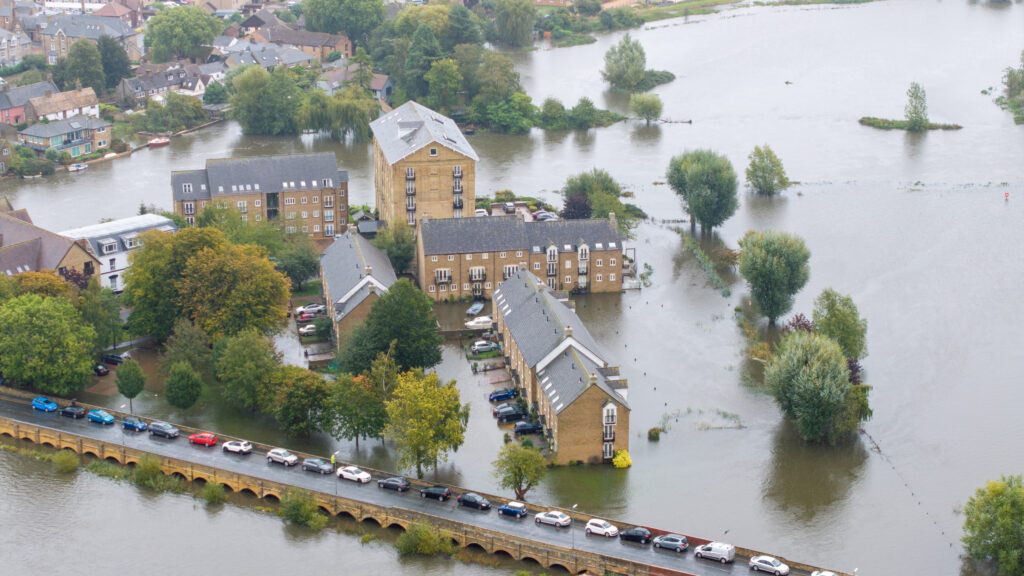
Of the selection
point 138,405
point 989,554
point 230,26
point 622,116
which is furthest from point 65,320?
point 230,26

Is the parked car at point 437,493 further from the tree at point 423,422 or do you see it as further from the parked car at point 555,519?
the parked car at point 555,519

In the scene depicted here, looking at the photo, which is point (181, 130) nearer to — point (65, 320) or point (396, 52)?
point (396, 52)

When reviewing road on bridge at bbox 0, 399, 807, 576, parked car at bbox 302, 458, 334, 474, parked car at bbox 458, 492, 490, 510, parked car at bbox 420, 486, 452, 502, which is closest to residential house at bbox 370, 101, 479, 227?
road on bridge at bbox 0, 399, 807, 576

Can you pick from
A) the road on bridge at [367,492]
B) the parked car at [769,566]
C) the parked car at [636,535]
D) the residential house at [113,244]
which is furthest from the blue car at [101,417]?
the parked car at [769,566]

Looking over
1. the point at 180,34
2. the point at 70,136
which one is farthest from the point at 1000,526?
the point at 180,34

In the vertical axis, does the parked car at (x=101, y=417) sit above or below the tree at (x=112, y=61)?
below

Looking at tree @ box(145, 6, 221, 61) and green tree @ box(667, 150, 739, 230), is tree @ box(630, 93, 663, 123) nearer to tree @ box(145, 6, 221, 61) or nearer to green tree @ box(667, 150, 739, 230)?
green tree @ box(667, 150, 739, 230)
